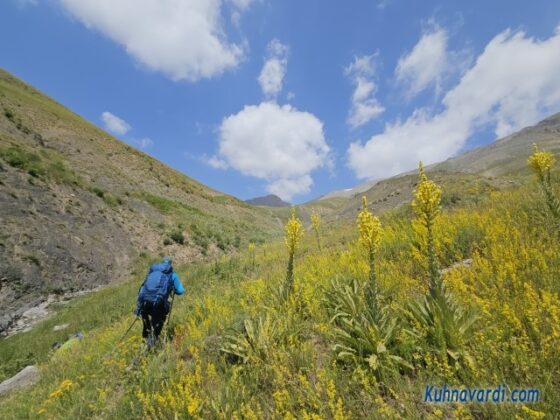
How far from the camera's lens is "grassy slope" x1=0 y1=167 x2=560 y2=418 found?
3.21 m

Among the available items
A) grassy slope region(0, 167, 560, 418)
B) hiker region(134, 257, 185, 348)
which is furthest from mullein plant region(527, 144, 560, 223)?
hiker region(134, 257, 185, 348)

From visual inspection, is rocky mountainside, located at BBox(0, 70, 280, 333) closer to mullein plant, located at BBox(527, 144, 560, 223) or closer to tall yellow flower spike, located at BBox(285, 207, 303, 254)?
tall yellow flower spike, located at BBox(285, 207, 303, 254)

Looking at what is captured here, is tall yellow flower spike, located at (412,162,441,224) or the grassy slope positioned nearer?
the grassy slope

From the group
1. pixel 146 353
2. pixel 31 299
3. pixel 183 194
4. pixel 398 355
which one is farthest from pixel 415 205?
pixel 183 194

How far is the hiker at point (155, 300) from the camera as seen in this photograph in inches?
274

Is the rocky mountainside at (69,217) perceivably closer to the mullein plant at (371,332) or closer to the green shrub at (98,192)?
the green shrub at (98,192)

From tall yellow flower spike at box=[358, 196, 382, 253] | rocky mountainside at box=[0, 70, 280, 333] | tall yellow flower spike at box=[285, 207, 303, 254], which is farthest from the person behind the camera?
rocky mountainside at box=[0, 70, 280, 333]

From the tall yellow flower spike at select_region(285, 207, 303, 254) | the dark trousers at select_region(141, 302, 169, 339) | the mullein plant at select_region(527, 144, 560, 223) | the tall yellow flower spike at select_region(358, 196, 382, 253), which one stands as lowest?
the dark trousers at select_region(141, 302, 169, 339)

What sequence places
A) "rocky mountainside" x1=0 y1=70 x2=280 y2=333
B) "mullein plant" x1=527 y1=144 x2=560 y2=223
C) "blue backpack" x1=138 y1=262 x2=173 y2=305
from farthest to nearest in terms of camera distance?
"rocky mountainside" x1=0 y1=70 x2=280 y2=333 < "blue backpack" x1=138 y1=262 x2=173 y2=305 < "mullein plant" x1=527 y1=144 x2=560 y2=223

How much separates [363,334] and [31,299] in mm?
17136

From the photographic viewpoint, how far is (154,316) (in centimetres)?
714

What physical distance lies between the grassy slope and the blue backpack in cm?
86

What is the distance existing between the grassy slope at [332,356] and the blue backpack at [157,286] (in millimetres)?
863

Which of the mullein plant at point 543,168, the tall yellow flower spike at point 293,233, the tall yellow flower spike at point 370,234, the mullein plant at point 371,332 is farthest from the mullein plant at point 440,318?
the mullein plant at point 543,168
